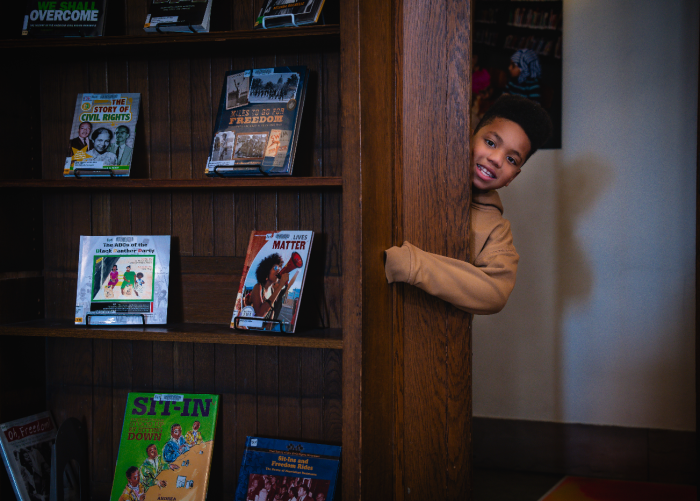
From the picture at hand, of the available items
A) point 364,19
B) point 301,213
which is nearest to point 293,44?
point 364,19

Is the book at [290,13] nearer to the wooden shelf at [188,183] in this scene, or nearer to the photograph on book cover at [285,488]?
the wooden shelf at [188,183]

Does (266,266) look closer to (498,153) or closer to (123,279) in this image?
(123,279)

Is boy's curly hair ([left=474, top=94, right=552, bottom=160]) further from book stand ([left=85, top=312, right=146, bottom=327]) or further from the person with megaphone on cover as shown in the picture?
book stand ([left=85, top=312, right=146, bottom=327])

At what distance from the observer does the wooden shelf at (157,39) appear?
144 cm

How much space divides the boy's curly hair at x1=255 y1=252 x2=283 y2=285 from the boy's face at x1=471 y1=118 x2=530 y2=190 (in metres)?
0.65

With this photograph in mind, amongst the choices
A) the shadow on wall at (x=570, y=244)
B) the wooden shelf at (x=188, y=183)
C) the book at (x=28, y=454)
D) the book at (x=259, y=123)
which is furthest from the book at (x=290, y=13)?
the shadow on wall at (x=570, y=244)

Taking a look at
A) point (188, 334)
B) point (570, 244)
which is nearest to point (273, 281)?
point (188, 334)

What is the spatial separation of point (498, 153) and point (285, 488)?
48.2 inches

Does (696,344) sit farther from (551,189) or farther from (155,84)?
(155,84)

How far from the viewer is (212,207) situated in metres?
1.73

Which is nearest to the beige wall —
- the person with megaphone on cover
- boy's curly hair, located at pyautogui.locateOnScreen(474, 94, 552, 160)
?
boy's curly hair, located at pyautogui.locateOnScreen(474, 94, 552, 160)

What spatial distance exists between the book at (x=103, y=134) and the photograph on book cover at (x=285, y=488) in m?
1.09

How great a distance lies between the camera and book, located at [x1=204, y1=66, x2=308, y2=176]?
150cm

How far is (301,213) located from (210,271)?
38 cm
